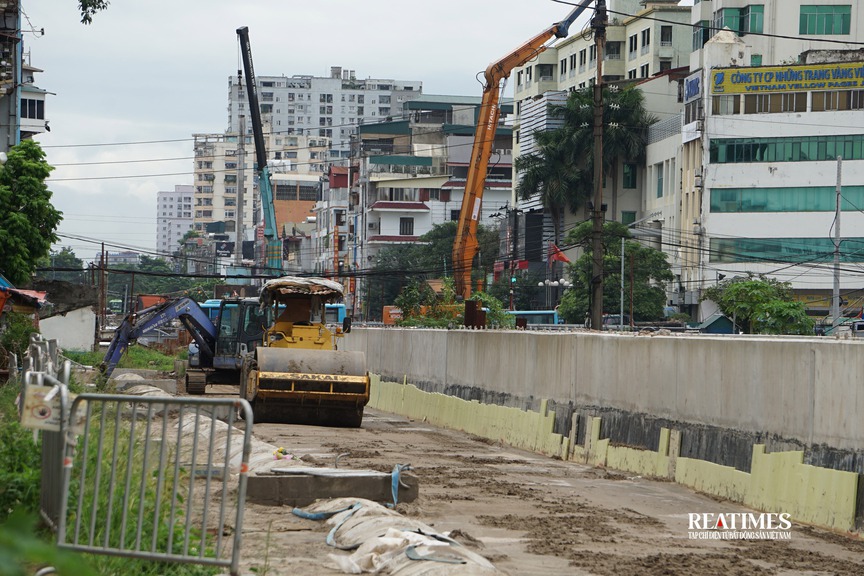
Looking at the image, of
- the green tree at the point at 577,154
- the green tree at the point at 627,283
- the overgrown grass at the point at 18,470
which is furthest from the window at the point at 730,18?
the overgrown grass at the point at 18,470

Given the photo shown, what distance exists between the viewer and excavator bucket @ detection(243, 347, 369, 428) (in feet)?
82.5

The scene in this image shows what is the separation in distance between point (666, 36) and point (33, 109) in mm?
60283

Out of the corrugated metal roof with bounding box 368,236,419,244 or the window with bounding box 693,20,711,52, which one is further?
the corrugated metal roof with bounding box 368,236,419,244

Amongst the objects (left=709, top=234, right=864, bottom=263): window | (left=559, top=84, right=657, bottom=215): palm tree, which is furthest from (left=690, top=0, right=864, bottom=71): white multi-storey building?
(left=709, top=234, right=864, bottom=263): window

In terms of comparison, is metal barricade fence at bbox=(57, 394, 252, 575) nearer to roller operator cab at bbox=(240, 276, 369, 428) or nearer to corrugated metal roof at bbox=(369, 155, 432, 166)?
roller operator cab at bbox=(240, 276, 369, 428)

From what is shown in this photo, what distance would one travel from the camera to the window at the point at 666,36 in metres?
113

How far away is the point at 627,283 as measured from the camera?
8181cm

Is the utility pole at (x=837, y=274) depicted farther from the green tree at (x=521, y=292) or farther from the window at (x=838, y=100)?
the green tree at (x=521, y=292)

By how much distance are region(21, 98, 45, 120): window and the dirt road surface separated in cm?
6150

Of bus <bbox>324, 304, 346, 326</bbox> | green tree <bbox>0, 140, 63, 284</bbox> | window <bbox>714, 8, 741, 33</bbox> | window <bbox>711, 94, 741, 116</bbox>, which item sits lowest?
bus <bbox>324, 304, 346, 326</bbox>

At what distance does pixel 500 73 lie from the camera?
54.8 metres

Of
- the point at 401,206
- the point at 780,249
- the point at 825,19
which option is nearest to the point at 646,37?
the point at 825,19

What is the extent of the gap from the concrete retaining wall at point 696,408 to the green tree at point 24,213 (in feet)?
57.5

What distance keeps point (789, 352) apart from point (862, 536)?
8.25ft
